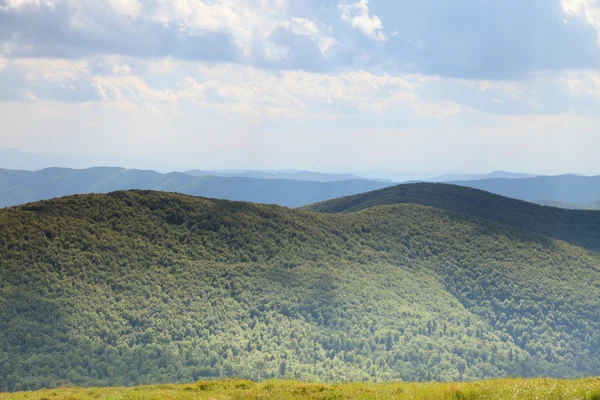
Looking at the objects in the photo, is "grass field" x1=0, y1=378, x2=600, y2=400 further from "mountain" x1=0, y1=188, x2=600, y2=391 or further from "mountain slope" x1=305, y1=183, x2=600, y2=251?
"mountain slope" x1=305, y1=183, x2=600, y2=251

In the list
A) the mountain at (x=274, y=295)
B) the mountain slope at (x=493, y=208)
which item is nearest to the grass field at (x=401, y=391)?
the mountain at (x=274, y=295)

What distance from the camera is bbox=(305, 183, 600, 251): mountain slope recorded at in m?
169

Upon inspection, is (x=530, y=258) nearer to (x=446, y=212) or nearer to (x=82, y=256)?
(x=446, y=212)

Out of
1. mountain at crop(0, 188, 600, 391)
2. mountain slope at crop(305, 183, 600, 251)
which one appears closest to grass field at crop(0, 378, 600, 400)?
mountain at crop(0, 188, 600, 391)

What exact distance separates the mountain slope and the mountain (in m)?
15.6

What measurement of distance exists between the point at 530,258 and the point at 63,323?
115 metres

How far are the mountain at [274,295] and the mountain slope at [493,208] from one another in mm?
15575

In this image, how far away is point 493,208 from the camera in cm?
17950

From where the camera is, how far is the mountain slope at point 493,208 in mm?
169375

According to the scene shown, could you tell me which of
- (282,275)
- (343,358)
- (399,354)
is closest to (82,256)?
(282,275)

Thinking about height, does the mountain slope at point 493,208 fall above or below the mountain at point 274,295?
above

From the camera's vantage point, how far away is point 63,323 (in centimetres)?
7694

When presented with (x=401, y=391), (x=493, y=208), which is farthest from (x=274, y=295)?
(x=493, y=208)

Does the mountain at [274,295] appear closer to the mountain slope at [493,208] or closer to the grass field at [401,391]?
the mountain slope at [493,208]
